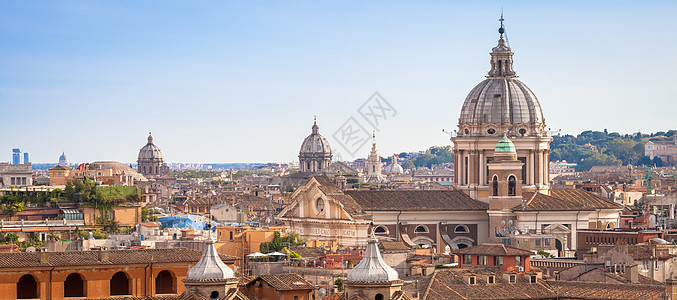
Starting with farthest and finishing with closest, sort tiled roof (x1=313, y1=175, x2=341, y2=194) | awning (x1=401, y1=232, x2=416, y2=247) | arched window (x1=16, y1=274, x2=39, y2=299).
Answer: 1. tiled roof (x1=313, y1=175, x2=341, y2=194)
2. awning (x1=401, y1=232, x2=416, y2=247)
3. arched window (x1=16, y1=274, x2=39, y2=299)

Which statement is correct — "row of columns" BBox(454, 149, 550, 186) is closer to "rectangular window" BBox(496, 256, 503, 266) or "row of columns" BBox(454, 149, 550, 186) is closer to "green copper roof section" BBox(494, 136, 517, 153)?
"green copper roof section" BBox(494, 136, 517, 153)

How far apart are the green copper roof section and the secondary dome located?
80.5 inches

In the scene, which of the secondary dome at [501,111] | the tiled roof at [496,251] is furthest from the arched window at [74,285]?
the secondary dome at [501,111]

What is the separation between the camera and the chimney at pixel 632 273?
49450 millimetres

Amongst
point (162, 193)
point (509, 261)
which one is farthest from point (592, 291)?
point (162, 193)

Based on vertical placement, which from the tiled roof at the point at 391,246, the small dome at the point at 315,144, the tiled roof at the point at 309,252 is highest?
the small dome at the point at 315,144

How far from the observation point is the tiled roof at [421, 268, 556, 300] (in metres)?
46.3

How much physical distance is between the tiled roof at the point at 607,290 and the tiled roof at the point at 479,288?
454 mm

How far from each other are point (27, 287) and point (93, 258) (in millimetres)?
1650

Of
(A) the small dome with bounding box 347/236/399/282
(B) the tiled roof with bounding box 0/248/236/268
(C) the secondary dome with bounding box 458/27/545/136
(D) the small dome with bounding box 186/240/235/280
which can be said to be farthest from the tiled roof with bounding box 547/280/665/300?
(C) the secondary dome with bounding box 458/27/545/136

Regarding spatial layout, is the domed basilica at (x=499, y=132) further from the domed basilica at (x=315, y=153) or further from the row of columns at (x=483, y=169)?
the domed basilica at (x=315, y=153)

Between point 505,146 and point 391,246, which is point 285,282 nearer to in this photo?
point 391,246

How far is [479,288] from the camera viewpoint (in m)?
47.2

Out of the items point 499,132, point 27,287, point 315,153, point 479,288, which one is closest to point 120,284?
point 27,287
